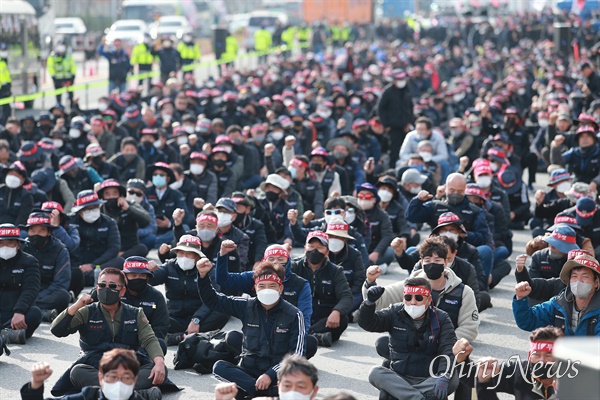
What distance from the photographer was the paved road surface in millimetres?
10484

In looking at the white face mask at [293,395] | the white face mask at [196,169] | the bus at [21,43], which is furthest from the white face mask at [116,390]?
the bus at [21,43]

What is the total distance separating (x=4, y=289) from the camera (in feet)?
40.3

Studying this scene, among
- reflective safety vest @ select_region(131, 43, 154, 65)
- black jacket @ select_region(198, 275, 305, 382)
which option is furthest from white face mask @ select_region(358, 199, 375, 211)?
reflective safety vest @ select_region(131, 43, 154, 65)

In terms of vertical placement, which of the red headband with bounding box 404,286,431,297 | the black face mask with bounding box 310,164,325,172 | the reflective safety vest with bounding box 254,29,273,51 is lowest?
the reflective safety vest with bounding box 254,29,273,51

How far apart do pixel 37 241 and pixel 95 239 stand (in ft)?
4.77

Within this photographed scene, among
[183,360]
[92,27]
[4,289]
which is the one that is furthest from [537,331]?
[92,27]

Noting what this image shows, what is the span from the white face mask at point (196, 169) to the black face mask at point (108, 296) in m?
8.32

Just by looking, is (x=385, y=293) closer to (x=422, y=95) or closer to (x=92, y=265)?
(x=92, y=265)

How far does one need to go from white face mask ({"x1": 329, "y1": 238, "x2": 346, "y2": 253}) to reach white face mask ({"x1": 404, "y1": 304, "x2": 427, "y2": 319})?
10.7 feet

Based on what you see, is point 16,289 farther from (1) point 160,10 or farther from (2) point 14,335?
(1) point 160,10

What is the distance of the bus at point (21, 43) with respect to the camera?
3253 cm

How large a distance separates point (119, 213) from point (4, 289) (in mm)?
3117

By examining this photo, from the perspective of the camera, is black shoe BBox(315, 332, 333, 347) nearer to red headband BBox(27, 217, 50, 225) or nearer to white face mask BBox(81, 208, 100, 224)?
red headband BBox(27, 217, 50, 225)

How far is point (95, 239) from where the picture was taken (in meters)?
14.4
